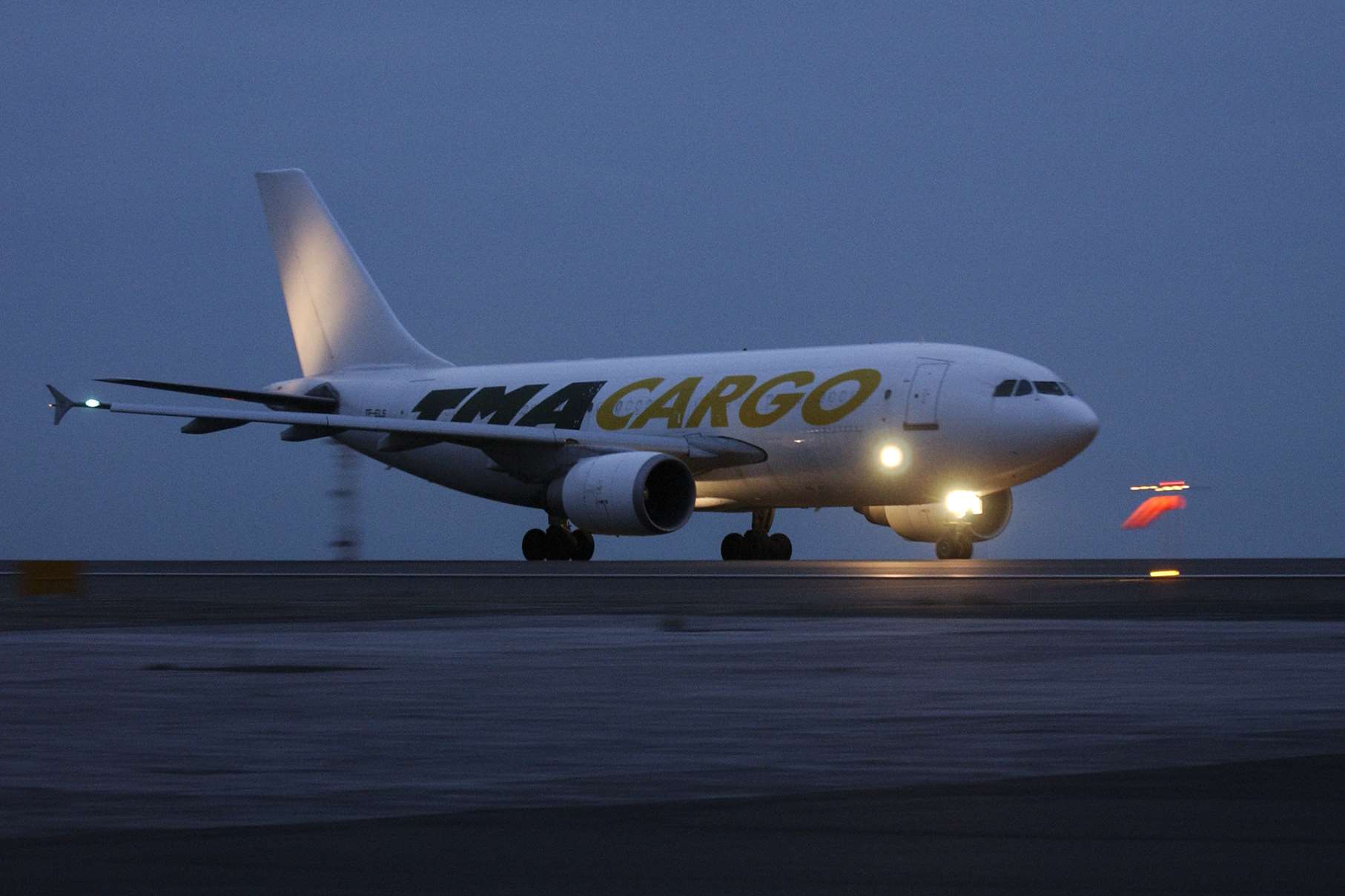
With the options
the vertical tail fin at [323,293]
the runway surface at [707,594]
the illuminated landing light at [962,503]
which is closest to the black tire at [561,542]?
the illuminated landing light at [962,503]

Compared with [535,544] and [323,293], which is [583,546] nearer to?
[535,544]

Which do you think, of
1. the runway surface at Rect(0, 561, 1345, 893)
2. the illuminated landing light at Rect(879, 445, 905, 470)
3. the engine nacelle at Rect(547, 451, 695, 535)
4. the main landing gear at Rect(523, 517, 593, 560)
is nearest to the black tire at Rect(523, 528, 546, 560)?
the main landing gear at Rect(523, 517, 593, 560)

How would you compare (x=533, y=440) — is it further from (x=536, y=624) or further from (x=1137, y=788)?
A: (x=1137, y=788)

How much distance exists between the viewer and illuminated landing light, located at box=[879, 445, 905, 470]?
32.3 meters

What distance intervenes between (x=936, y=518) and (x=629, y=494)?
19.8 feet

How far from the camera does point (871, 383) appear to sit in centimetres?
3272

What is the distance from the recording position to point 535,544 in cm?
3694

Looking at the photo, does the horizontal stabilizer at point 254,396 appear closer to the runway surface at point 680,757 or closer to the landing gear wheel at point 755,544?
the landing gear wheel at point 755,544

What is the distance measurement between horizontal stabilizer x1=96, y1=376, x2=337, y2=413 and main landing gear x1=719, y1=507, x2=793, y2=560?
9.79 meters

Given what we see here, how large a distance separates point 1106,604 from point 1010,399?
606 inches

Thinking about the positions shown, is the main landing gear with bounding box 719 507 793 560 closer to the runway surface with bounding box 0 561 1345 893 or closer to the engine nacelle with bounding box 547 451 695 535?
the engine nacelle with bounding box 547 451 695 535

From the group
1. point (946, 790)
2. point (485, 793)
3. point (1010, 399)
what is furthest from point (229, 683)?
point (1010, 399)

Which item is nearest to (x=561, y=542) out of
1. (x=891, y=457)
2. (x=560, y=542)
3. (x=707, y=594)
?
(x=560, y=542)

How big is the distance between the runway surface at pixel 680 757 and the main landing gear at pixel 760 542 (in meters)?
22.7
